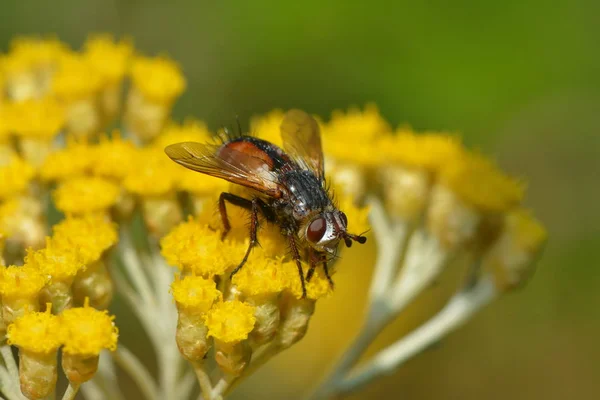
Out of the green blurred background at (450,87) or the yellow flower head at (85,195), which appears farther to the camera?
the green blurred background at (450,87)

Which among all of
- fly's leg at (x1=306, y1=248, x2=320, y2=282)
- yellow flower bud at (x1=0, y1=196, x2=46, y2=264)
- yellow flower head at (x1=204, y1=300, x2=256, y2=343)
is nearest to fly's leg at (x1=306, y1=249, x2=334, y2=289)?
fly's leg at (x1=306, y1=248, x2=320, y2=282)

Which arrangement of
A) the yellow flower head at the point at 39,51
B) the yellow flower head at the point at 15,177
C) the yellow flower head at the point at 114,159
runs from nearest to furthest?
the yellow flower head at the point at 15,177, the yellow flower head at the point at 114,159, the yellow flower head at the point at 39,51

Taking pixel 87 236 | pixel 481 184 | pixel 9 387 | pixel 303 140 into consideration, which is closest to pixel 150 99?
pixel 303 140

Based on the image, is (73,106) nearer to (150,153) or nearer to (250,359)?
(150,153)

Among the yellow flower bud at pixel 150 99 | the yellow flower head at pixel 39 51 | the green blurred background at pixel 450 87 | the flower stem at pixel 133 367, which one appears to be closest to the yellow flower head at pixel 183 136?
the yellow flower bud at pixel 150 99

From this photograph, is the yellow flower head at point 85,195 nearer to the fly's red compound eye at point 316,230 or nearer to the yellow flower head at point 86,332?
the yellow flower head at point 86,332

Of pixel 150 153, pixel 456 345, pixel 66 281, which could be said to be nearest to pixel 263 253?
pixel 66 281
